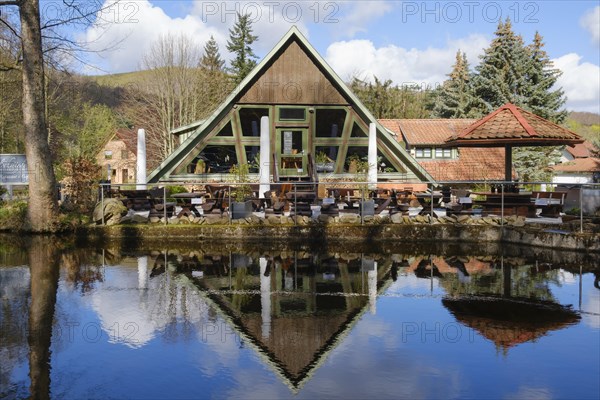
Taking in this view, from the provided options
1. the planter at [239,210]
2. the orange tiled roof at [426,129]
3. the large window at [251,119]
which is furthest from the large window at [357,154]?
the planter at [239,210]

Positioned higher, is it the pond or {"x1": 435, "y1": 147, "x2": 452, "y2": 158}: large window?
{"x1": 435, "y1": 147, "x2": 452, "y2": 158}: large window

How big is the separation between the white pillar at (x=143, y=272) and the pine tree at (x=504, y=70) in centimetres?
3063

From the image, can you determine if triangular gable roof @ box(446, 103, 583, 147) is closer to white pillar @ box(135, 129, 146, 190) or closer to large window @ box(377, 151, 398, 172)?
large window @ box(377, 151, 398, 172)

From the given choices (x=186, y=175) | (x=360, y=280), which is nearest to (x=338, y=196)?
(x=186, y=175)

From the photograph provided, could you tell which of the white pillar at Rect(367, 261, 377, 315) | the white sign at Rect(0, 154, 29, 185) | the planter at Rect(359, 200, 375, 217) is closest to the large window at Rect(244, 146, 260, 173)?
the white sign at Rect(0, 154, 29, 185)

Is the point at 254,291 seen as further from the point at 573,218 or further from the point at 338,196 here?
the point at 338,196

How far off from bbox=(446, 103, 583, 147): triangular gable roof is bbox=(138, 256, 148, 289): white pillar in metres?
8.87

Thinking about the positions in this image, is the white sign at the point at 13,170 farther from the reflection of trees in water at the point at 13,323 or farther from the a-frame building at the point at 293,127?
the reflection of trees in water at the point at 13,323

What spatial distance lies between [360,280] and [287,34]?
607 inches

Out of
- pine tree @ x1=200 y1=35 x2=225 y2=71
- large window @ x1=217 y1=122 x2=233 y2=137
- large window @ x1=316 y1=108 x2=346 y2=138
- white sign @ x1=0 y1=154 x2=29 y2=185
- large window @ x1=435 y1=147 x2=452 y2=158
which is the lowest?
white sign @ x1=0 y1=154 x2=29 y2=185

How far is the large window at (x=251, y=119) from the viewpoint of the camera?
23906 mm

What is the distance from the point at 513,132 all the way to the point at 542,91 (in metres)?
23.9

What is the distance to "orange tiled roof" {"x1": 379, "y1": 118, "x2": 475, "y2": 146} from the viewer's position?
32031 mm

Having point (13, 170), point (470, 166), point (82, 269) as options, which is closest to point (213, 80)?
point (470, 166)
